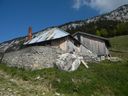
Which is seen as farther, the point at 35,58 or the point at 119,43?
the point at 119,43

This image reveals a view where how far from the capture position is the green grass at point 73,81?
2670cm

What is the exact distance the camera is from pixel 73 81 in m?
28.8

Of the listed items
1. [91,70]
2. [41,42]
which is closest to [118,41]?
[41,42]

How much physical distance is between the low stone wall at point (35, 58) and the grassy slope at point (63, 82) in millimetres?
1324

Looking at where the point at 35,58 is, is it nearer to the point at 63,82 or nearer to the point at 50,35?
the point at 63,82

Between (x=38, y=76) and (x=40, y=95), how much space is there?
19.1 ft

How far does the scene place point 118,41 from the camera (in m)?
108

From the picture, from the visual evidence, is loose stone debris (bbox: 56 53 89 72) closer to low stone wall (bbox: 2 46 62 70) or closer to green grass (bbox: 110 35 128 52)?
low stone wall (bbox: 2 46 62 70)

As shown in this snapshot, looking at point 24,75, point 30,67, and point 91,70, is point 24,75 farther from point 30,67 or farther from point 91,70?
point 91,70

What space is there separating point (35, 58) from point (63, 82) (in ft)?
22.2

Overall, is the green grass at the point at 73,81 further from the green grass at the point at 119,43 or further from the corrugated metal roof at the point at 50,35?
the green grass at the point at 119,43

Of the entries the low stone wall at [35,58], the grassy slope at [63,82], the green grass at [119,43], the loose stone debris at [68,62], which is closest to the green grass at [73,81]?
the grassy slope at [63,82]

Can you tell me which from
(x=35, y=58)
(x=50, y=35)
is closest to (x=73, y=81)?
(x=35, y=58)

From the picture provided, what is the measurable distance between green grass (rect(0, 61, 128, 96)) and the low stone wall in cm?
136
